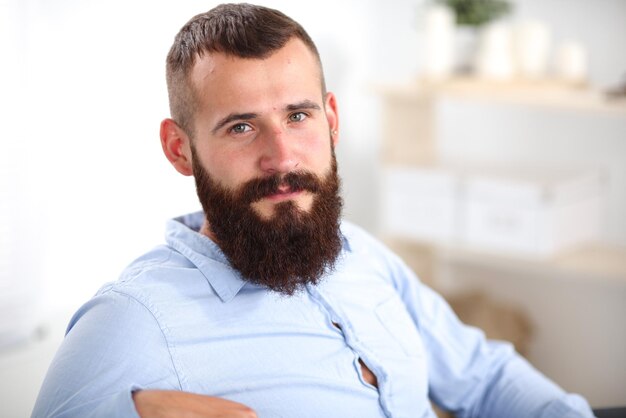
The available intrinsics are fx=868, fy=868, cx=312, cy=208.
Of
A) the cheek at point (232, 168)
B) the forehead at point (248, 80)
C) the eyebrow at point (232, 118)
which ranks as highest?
the forehead at point (248, 80)

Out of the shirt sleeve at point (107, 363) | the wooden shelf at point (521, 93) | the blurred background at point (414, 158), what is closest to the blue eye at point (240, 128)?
the shirt sleeve at point (107, 363)

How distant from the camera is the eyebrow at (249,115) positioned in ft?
3.91

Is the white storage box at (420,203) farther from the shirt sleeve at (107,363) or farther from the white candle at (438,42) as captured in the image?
the shirt sleeve at (107,363)

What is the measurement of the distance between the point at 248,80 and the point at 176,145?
179mm

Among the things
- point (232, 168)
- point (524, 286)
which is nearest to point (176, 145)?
point (232, 168)

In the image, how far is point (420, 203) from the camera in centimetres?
266

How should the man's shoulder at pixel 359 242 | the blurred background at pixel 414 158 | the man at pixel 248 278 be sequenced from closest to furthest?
the man at pixel 248 278
the man's shoulder at pixel 359 242
the blurred background at pixel 414 158

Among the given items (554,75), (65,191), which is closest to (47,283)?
(65,191)

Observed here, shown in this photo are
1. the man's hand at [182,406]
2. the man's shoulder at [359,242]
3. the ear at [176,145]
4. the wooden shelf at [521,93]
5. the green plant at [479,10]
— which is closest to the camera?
the man's hand at [182,406]

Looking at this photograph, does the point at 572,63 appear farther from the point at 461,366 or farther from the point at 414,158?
the point at 461,366

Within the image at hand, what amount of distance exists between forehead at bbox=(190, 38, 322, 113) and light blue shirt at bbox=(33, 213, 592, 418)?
0.23m

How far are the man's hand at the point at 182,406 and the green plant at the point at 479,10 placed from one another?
181 centimetres

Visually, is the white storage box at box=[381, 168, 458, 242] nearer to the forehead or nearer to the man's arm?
the forehead

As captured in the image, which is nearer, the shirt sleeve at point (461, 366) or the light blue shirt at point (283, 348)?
the light blue shirt at point (283, 348)
